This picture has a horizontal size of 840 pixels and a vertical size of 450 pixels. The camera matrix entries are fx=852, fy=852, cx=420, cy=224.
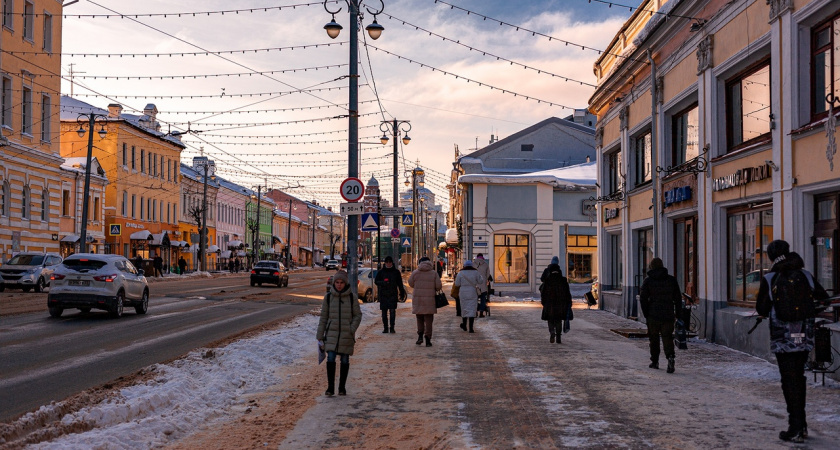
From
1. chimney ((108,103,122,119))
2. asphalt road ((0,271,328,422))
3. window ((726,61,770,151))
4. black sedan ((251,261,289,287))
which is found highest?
chimney ((108,103,122,119))

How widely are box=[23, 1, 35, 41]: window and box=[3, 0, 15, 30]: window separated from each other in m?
1.24

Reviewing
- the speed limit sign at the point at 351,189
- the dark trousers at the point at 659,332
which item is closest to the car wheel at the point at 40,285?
the speed limit sign at the point at 351,189

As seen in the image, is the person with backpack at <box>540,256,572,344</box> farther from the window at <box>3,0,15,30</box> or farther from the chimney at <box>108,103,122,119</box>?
the chimney at <box>108,103,122,119</box>

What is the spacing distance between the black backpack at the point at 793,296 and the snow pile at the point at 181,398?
5.61 m

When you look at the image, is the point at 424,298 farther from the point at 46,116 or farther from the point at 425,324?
the point at 46,116

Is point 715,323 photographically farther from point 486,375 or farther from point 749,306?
point 486,375

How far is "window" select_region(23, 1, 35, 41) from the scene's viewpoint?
145 feet

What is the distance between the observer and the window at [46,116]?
46.4m

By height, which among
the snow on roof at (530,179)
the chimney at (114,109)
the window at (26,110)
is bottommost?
the snow on roof at (530,179)

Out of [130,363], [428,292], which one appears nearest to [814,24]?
[428,292]

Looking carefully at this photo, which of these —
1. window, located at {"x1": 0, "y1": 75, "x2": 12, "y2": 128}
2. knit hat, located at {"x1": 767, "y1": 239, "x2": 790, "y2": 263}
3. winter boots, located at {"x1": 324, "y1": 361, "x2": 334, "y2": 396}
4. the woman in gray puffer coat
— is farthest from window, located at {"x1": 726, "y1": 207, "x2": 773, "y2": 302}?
window, located at {"x1": 0, "y1": 75, "x2": 12, "y2": 128}

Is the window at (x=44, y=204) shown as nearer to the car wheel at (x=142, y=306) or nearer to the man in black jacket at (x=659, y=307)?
the car wheel at (x=142, y=306)

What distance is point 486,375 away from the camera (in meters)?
11.6

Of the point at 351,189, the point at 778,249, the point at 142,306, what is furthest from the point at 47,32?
the point at 778,249
